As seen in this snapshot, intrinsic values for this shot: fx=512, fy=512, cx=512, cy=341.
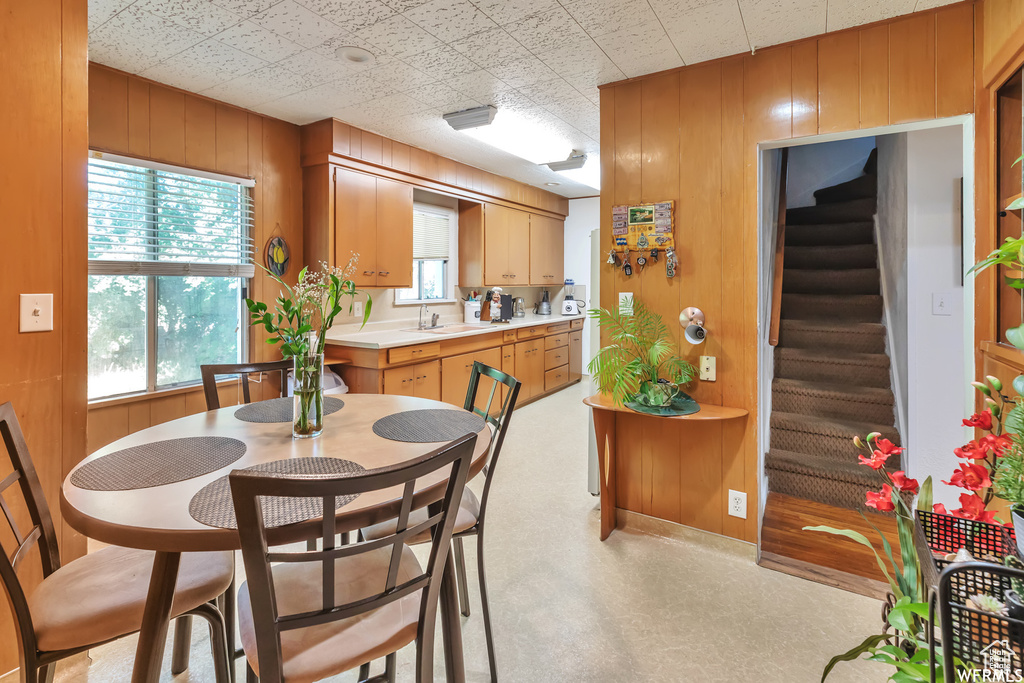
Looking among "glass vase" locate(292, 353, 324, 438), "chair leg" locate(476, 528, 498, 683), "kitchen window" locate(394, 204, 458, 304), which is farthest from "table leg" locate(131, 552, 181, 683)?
"kitchen window" locate(394, 204, 458, 304)

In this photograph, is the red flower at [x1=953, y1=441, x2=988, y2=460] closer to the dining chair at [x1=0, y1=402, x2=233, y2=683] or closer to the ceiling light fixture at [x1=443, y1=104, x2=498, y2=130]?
the dining chair at [x1=0, y1=402, x2=233, y2=683]

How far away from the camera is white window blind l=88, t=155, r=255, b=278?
2750 mm

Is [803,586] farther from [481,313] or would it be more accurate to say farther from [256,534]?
[481,313]

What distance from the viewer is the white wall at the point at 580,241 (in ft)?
22.0

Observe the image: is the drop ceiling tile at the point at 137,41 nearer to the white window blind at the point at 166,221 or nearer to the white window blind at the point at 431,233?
the white window blind at the point at 166,221

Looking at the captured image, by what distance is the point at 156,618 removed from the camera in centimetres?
114

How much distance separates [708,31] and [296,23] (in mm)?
1802

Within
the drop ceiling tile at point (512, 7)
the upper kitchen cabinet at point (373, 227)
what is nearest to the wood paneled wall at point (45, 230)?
the drop ceiling tile at point (512, 7)

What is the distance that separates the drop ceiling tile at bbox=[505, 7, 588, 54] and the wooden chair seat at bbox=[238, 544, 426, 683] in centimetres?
216

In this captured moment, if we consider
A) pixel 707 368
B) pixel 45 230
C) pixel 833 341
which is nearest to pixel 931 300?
pixel 833 341

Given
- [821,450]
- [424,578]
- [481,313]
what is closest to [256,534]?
[424,578]

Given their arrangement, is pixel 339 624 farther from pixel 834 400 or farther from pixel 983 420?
pixel 834 400

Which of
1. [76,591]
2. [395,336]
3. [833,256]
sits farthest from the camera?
[833,256]

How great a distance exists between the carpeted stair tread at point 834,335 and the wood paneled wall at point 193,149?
379cm
